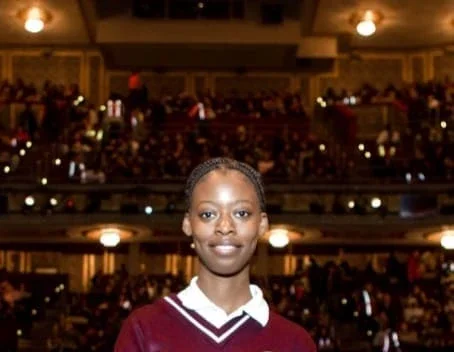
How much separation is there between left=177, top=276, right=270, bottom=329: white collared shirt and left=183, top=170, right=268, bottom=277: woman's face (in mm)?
86

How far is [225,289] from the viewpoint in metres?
3.52

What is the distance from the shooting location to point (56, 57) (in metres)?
35.2

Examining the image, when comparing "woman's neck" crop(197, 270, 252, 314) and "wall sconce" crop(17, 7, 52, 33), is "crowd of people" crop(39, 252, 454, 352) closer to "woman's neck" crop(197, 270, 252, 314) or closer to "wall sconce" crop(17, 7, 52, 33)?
"wall sconce" crop(17, 7, 52, 33)

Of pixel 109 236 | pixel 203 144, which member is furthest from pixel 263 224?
pixel 203 144

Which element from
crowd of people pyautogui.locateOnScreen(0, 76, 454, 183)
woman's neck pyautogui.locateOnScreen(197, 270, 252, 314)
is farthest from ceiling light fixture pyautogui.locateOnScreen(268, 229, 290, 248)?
woman's neck pyautogui.locateOnScreen(197, 270, 252, 314)

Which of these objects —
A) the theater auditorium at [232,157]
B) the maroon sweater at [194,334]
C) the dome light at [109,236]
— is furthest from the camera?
the dome light at [109,236]

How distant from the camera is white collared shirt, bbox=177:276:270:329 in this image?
11.3ft

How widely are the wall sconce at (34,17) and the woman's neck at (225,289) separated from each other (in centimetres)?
2653

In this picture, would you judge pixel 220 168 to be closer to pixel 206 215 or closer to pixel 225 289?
pixel 206 215

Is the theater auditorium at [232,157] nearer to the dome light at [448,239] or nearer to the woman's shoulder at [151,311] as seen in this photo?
the dome light at [448,239]

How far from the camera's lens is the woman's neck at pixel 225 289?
351 cm

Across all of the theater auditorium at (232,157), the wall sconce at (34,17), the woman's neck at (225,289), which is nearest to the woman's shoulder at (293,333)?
the woman's neck at (225,289)

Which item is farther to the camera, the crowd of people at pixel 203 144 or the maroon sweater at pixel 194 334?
the crowd of people at pixel 203 144

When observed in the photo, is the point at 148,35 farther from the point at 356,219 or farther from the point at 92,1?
the point at 356,219
